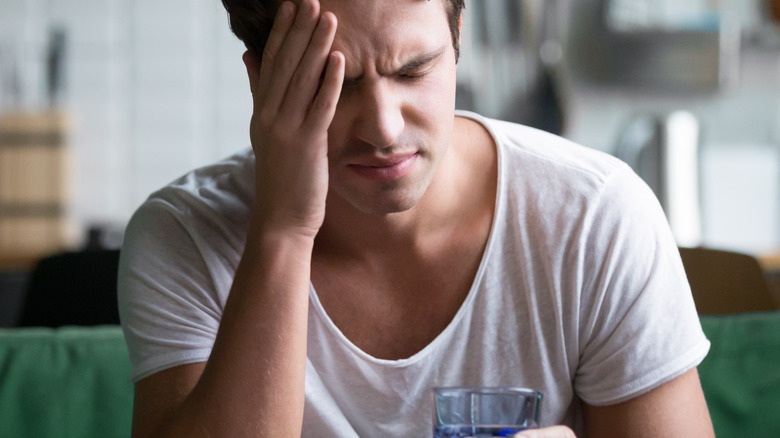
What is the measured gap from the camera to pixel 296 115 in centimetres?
98

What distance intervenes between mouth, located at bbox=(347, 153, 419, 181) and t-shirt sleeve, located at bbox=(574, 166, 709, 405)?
0.24 meters

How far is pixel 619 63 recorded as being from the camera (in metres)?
3.22

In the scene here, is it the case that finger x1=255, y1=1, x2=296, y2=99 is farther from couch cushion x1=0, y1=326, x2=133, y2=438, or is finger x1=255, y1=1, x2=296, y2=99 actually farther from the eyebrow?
couch cushion x1=0, y1=326, x2=133, y2=438

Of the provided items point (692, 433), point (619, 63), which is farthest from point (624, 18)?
point (692, 433)

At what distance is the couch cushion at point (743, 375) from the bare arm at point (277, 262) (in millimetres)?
652

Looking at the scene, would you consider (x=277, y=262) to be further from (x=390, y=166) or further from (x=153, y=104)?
(x=153, y=104)

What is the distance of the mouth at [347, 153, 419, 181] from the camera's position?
0.97 meters

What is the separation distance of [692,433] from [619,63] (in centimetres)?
241

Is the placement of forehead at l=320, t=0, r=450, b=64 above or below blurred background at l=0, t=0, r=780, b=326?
above

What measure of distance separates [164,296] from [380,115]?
13.8 inches

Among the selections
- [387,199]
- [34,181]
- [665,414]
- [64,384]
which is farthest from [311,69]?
[34,181]

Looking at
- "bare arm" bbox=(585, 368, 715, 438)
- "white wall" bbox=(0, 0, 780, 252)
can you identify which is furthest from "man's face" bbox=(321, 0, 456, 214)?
"white wall" bbox=(0, 0, 780, 252)

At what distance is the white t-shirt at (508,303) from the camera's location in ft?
3.41

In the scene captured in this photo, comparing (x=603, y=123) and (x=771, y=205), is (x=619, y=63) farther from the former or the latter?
(x=771, y=205)
